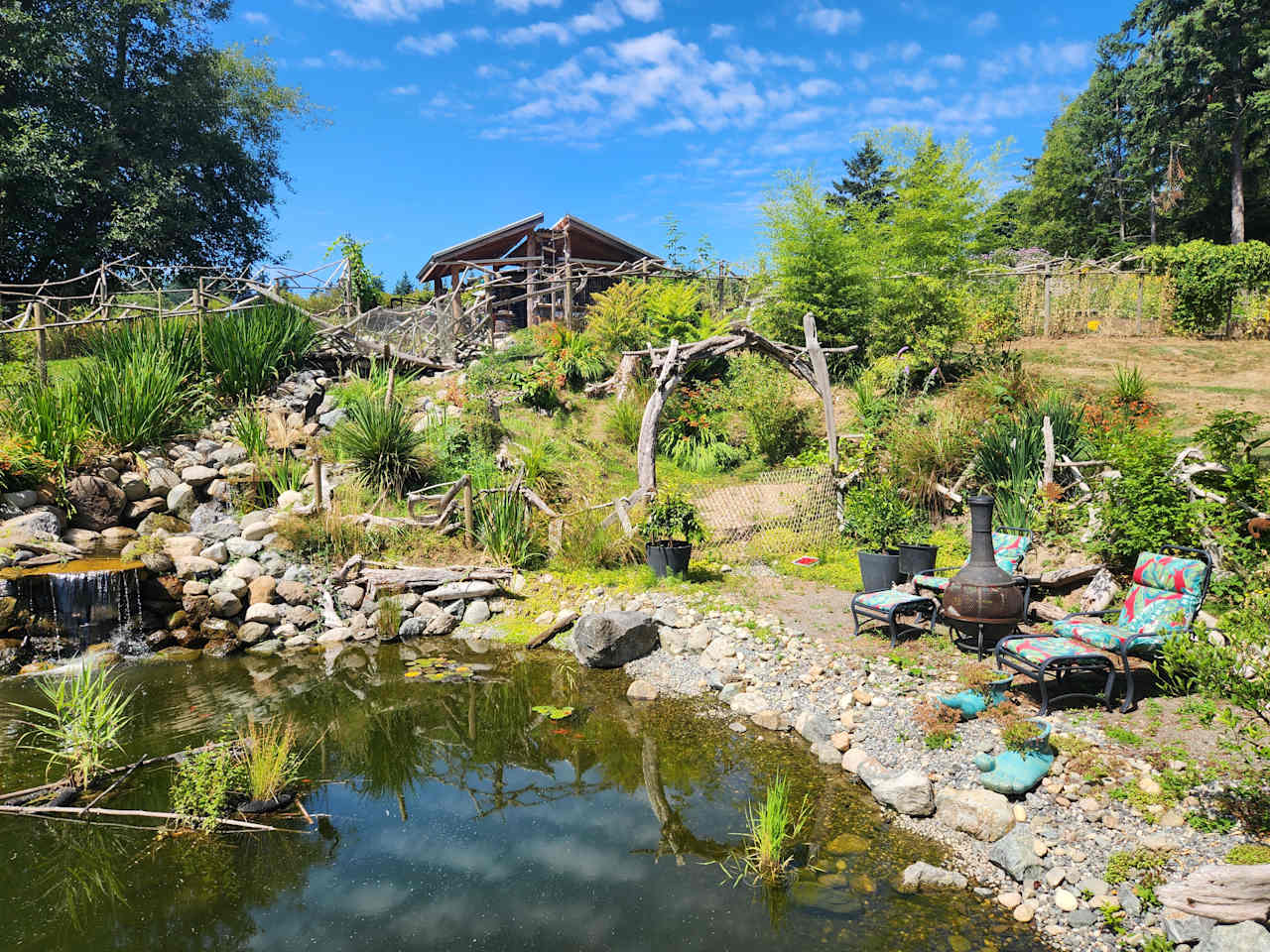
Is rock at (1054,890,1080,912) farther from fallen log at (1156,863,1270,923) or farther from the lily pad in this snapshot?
the lily pad

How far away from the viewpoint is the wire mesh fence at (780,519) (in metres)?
8.81

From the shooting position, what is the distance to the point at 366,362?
45.7 ft

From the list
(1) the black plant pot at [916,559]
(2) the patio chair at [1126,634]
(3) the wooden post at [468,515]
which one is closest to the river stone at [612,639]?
(3) the wooden post at [468,515]

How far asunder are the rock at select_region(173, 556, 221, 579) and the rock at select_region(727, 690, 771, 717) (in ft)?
19.4

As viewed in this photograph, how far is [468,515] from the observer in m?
8.50

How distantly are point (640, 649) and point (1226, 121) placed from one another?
28.0 meters

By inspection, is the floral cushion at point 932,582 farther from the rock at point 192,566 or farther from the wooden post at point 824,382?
the rock at point 192,566

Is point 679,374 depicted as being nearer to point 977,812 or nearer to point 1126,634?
point 1126,634

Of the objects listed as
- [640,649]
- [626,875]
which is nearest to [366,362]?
[640,649]

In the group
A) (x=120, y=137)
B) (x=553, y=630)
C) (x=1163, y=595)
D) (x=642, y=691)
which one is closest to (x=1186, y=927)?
(x=1163, y=595)

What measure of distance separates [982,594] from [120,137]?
25050mm

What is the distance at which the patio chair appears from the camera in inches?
172

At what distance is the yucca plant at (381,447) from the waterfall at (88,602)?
304 cm

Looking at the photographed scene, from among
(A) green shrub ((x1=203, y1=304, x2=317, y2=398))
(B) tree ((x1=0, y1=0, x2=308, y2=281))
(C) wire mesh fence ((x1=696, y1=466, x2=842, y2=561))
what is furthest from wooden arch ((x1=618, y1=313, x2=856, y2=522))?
(B) tree ((x1=0, y1=0, x2=308, y2=281))
